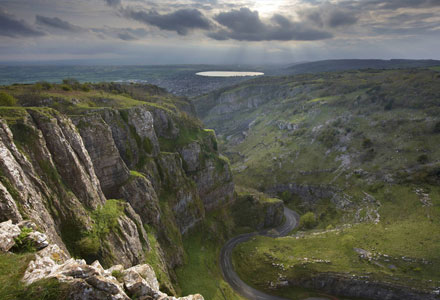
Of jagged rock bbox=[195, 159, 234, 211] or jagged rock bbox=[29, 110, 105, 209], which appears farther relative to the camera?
jagged rock bbox=[195, 159, 234, 211]

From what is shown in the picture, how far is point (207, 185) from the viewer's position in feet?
348

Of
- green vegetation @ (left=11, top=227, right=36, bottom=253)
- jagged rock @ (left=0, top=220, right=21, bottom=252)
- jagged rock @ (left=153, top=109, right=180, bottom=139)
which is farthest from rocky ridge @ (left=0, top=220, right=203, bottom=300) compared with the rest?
jagged rock @ (left=153, top=109, right=180, bottom=139)

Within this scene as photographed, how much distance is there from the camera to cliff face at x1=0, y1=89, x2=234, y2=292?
101 ft

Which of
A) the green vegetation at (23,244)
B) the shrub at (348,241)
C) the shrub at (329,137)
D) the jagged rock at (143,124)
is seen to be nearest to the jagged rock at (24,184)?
the green vegetation at (23,244)

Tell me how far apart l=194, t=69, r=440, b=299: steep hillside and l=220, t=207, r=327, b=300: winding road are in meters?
2.80

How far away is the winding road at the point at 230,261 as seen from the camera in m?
79.1

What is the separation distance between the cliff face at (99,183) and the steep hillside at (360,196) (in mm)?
39538

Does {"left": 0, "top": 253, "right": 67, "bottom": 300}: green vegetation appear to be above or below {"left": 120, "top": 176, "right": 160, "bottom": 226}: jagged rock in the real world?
above

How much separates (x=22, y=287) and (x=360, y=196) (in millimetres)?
140463

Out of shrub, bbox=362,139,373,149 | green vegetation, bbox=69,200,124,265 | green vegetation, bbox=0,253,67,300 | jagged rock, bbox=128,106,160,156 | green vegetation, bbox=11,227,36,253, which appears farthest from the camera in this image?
shrub, bbox=362,139,373,149

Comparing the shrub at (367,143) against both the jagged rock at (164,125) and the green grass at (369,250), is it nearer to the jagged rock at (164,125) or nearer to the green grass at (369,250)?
the green grass at (369,250)

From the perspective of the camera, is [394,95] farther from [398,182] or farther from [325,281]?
[325,281]

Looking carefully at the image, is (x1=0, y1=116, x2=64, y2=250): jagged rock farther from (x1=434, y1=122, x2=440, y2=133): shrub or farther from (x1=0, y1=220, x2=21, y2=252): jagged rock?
(x1=434, y1=122, x2=440, y2=133): shrub

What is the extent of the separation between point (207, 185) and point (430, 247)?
8268cm
